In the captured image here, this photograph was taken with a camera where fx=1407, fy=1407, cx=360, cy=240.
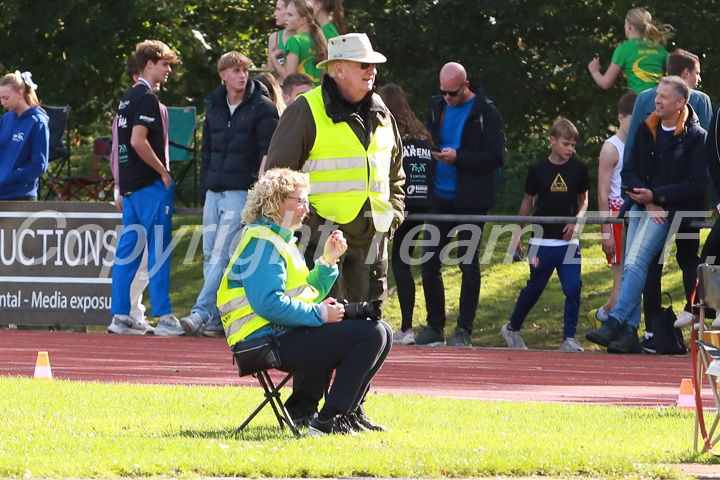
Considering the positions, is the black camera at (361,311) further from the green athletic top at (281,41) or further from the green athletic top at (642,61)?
the green athletic top at (642,61)

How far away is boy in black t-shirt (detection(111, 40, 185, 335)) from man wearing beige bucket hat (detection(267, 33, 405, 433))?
6.23 metres

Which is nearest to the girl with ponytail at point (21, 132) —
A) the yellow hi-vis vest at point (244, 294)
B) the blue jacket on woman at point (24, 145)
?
the blue jacket on woman at point (24, 145)

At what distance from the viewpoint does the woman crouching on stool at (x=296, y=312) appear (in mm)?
7426

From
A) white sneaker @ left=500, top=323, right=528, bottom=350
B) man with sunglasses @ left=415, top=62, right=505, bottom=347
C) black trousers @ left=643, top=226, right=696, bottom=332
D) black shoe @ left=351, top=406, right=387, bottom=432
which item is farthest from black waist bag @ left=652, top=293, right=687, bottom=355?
black shoe @ left=351, top=406, right=387, bottom=432

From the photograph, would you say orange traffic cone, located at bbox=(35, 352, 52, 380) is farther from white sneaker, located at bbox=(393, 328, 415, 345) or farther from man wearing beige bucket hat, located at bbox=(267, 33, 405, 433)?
white sneaker, located at bbox=(393, 328, 415, 345)

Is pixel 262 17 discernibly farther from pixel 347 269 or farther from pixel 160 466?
pixel 160 466

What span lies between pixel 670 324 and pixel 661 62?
328 cm

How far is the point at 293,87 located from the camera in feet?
44.0

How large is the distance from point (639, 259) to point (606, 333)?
2.51 ft

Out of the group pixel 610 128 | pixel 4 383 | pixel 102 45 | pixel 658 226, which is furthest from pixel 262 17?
pixel 4 383

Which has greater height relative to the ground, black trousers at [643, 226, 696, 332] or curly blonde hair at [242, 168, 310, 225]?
curly blonde hair at [242, 168, 310, 225]

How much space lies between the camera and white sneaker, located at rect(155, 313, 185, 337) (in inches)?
579

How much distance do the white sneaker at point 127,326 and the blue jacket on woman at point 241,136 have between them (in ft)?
6.18

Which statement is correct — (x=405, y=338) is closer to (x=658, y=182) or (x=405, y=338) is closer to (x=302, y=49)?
(x=658, y=182)
